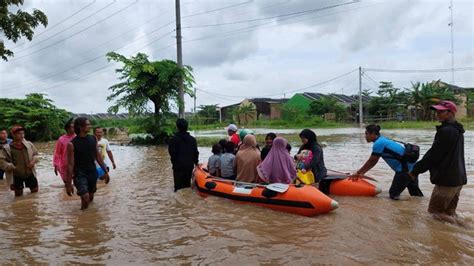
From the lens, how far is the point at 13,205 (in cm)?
780

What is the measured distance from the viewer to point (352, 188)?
758 cm

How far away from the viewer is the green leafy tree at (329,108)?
51406 mm

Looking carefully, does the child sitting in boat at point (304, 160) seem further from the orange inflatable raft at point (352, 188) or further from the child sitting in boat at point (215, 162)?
the child sitting in boat at point (215, 162)

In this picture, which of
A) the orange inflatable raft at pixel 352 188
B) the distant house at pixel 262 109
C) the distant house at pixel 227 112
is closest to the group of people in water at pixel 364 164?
the orange inflatable raft at pixel 352 188

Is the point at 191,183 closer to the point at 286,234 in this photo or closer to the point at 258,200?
the point at 258,200

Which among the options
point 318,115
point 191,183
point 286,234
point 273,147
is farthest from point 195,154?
point 318,115

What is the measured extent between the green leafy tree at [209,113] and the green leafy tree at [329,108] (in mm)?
16977

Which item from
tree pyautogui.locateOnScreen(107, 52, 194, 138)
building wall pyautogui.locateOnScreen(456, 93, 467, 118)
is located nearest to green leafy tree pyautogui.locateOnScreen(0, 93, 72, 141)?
tree pyautogui.locateOnScreen(107, 52, 194, 138)

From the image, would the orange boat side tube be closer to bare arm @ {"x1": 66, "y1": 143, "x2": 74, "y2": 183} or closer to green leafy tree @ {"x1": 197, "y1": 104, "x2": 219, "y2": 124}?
bare arm @ {"x1": 66, "y1": 143, "x2": 74, "y2": 183}

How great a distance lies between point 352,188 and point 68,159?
4941 mm

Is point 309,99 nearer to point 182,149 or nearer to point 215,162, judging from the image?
point 215,162

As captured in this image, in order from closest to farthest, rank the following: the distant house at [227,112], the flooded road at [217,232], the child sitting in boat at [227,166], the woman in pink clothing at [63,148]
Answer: the flooded road at [217,232]
the child sitting in boat at [227,166]
the woman in pink clothing at [63,148]
the distant house at [227,112]

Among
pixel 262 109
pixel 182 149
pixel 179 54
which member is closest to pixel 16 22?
pixel 182 149

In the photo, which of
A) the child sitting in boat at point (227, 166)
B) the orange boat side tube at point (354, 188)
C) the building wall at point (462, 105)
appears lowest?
the orange boat side tube at point (354, 188)
